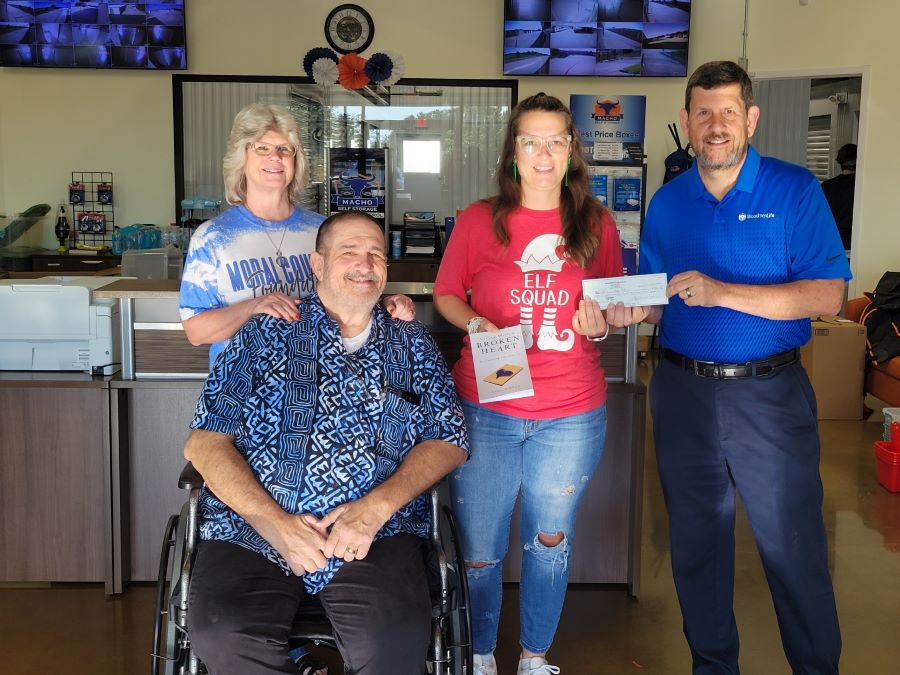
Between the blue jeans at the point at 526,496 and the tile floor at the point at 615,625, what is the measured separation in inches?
15.5

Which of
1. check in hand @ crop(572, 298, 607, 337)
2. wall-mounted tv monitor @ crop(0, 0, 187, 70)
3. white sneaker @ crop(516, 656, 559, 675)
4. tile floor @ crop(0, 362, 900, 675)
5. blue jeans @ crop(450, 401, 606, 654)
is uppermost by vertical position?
wall-mounted tv monitor @ crop(0, 0, 187, 70)

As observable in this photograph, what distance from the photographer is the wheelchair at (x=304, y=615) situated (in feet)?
6.23

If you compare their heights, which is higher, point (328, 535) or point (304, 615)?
point (328, 535)

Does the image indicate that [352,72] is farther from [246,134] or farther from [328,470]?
[328,470]

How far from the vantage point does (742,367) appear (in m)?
2.18

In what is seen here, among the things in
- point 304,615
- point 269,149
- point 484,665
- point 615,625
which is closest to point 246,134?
A: point 269,149

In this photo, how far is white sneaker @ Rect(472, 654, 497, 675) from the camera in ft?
Result: 8.02

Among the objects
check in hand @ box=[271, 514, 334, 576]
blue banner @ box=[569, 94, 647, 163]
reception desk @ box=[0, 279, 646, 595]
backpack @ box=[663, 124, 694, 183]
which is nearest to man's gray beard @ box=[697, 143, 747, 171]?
reception desk @ box=[0, 279, 646, 595]

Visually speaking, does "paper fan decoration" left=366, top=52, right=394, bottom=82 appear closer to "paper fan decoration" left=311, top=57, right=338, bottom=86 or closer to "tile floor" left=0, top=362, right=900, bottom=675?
"paper fan decoration" left=311, top=57, right=338, bottom=86

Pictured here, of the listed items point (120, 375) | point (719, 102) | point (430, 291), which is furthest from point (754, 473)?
point (120, 375)

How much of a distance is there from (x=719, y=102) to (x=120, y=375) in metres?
2.19

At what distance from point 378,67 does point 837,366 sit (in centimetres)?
363

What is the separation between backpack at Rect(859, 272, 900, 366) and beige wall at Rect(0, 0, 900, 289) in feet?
8.73

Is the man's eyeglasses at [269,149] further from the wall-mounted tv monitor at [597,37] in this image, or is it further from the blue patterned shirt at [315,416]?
the wall-mounted tv monitor at [597,37]
